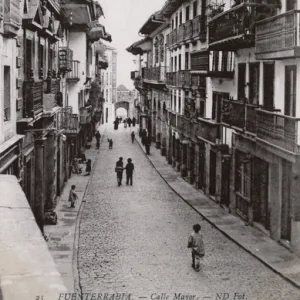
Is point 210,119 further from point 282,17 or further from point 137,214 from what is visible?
point 282,17

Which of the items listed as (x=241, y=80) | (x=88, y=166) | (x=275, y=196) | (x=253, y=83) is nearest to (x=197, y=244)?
(x=275, y=196)

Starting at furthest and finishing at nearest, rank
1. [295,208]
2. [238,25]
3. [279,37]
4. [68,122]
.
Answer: [68,122], [238,25], [295,208], [279,37]

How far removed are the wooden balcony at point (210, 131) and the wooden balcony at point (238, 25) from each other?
12.7 feet

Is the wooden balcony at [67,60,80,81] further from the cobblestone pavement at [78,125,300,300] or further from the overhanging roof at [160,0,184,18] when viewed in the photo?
the cobblestone pavement at [78,125,300,300]

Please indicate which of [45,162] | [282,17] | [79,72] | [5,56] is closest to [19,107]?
[5,56]

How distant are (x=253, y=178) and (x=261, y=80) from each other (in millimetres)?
3478

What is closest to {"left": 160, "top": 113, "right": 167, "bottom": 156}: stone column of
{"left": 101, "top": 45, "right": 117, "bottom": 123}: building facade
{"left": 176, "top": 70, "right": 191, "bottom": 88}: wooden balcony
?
{"left": 176, "top": 70, "right": 191, "bottom": 88}: wooden balcony

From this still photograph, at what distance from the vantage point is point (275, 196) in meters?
19.6

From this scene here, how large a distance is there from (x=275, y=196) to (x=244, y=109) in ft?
11.5

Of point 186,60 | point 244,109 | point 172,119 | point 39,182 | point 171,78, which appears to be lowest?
point 39,182

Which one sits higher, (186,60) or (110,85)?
(186,60)

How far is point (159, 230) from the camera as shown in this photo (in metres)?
21.3

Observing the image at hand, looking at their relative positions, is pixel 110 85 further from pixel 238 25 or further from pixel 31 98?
pixel 31 98

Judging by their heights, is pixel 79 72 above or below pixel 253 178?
above
